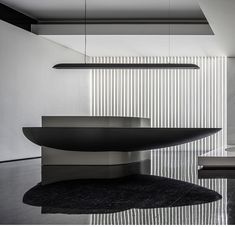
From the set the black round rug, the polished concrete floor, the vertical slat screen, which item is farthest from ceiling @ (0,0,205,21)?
the polished concrete floor

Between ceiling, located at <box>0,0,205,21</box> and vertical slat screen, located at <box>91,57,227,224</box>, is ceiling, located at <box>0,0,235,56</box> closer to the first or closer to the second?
ceiling, located at <box>0,0,205,21</box>

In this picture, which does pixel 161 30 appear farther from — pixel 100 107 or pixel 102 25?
pixel 100 107

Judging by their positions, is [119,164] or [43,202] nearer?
[43,202]

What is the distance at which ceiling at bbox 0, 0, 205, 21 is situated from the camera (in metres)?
8.82

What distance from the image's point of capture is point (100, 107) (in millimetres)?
13109

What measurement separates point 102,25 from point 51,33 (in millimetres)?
1142

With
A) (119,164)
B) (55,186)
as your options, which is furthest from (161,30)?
(55,186)

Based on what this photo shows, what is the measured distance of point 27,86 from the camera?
31.8 ft

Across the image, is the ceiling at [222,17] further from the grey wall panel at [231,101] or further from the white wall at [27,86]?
the white wall at [27,86]

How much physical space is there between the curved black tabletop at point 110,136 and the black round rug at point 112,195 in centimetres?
47

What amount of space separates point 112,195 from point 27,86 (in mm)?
6375

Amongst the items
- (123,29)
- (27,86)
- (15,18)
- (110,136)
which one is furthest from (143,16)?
(110,136)

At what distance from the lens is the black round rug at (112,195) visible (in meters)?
3.14

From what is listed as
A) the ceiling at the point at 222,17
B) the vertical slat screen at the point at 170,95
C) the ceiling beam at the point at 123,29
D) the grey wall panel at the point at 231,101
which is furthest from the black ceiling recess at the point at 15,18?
the grey wall panel at the point at 231,101
